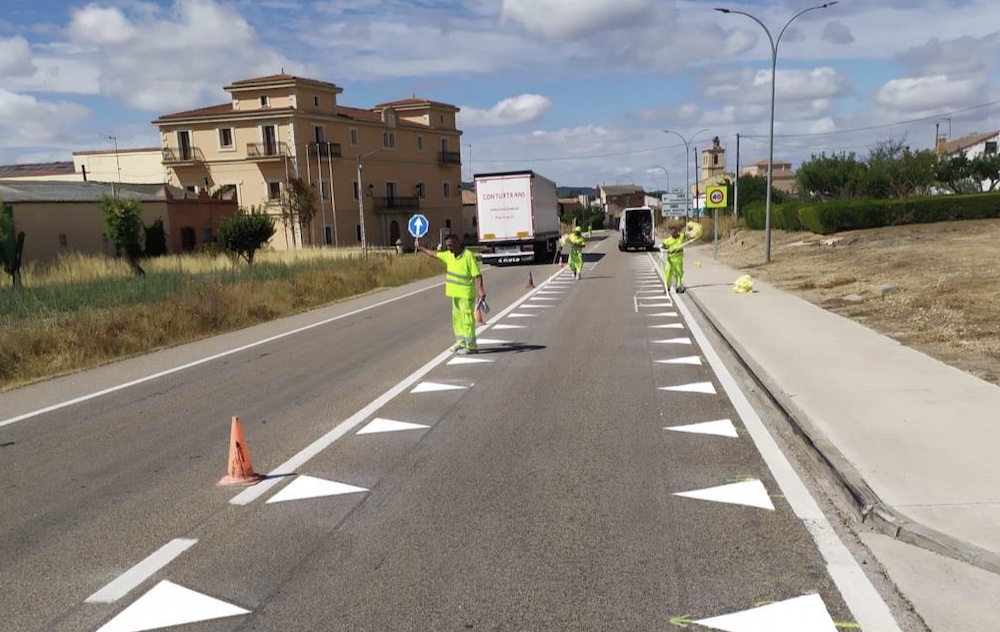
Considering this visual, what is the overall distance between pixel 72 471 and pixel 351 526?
2910mm

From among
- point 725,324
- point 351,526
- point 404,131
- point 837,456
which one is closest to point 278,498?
point 351,526

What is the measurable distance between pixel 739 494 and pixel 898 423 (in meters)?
2.13

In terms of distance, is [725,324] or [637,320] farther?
[637,320]

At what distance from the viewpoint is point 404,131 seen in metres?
74.6

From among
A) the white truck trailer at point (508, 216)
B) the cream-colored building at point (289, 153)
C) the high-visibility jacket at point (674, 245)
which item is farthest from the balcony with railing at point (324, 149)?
the high-visibility jacket at point (674, 245)

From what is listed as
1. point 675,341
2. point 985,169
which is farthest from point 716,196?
point 985,169

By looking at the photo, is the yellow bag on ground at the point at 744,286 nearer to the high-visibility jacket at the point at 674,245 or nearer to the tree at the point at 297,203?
the high-visibility jacket at the point at 674,245

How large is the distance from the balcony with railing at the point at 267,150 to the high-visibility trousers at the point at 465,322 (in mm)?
53976

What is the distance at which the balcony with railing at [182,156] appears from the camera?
209 ft

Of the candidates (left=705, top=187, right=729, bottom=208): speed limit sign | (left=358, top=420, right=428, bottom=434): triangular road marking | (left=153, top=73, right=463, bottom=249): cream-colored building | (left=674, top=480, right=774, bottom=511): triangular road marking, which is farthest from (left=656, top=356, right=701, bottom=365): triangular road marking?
(left=153, top=73, right=463, bottom=249): cream-colored building

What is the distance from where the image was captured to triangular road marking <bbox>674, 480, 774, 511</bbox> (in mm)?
5375

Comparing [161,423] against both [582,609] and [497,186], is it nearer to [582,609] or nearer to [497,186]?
[582,609]

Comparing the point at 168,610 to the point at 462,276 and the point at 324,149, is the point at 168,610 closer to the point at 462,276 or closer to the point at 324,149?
the point at 462,276

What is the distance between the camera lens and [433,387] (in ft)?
31.3
